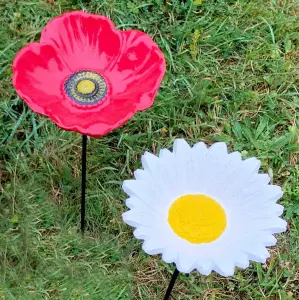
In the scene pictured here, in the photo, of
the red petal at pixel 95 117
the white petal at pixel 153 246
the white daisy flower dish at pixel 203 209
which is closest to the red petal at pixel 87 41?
the red petal at pixel 95 117

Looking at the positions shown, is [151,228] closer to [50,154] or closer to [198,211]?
[198,211]

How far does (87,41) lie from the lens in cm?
197

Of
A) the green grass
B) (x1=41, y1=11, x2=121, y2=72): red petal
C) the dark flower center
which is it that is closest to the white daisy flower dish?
the dark flower center

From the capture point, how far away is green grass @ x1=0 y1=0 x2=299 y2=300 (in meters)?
2.23

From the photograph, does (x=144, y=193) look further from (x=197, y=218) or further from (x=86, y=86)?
(x=86, y=86)

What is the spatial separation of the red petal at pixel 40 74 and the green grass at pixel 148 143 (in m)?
0.55

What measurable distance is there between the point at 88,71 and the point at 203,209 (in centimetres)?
56

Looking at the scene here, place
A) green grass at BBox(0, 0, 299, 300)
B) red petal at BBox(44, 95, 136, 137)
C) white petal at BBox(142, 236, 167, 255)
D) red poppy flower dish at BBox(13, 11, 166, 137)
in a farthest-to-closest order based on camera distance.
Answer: green grass at BBox(0, 0, 299, 300) < red poppy flower dish at BBox(13, 11, 166, 137) < red petal at BBox(44, 95, 136, 137) < white petal at BBox(142, 236, 167, 255)

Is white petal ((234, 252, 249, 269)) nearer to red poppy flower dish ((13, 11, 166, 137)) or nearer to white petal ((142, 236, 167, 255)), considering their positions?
white petal ((142, 236, 167, 255))

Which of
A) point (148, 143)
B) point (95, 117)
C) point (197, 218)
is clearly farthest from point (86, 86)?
point (148, 143)

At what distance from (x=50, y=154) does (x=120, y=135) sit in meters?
0.28

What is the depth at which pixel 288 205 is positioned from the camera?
7.91 ft

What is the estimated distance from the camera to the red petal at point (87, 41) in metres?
1.95

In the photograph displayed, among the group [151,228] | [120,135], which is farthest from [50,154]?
[151,228]
